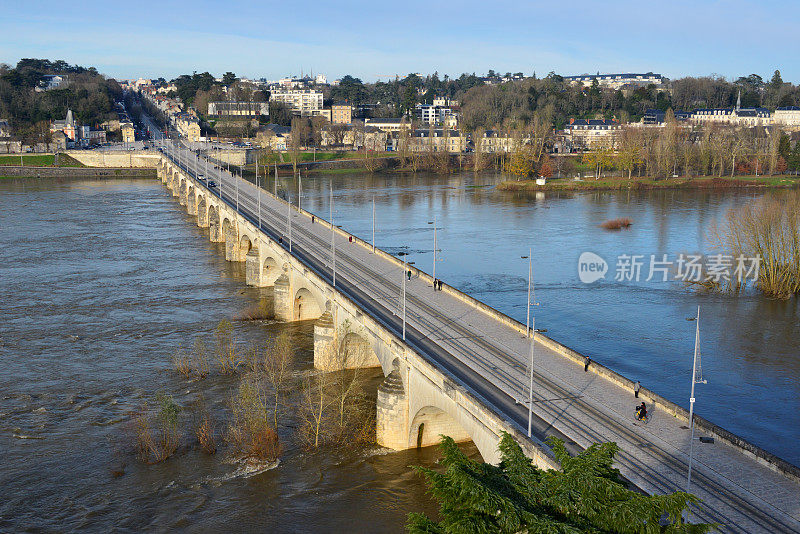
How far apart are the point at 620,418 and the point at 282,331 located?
913 inches

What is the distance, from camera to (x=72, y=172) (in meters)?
127

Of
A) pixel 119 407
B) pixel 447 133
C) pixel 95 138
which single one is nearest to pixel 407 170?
pixel 447 133

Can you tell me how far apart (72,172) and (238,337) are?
101242 millimetres

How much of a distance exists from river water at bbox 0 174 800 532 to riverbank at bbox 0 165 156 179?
→ 44907mm

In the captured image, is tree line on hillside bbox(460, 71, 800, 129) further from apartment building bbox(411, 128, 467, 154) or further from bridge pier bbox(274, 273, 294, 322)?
bridge pier bbox(274, 273, 294, 322)

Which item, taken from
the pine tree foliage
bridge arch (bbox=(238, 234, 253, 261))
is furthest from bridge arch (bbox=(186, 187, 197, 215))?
the pine tree foliage

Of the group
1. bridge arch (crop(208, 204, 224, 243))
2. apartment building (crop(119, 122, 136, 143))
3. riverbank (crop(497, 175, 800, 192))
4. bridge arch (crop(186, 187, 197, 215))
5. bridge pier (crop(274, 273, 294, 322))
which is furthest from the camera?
apartment building (crop(119, 122, 136, 143))

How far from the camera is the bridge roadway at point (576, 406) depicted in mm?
17141

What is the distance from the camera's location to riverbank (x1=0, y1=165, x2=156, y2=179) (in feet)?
405

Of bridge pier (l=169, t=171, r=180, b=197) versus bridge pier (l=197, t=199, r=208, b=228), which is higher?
bridge pier (l=169, t=171, r=180, b=197)

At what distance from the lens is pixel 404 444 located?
26.4 m

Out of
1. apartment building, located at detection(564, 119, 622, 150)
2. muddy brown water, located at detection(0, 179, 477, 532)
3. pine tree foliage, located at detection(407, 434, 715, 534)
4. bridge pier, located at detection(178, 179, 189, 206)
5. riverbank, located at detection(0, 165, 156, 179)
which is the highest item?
apartment building, located at detection(564, 119, 622, 150)

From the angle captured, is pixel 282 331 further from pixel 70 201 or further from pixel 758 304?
pixel 70 201

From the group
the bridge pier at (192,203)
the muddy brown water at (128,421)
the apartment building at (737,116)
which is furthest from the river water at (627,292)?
the apartment building at (737,116)
